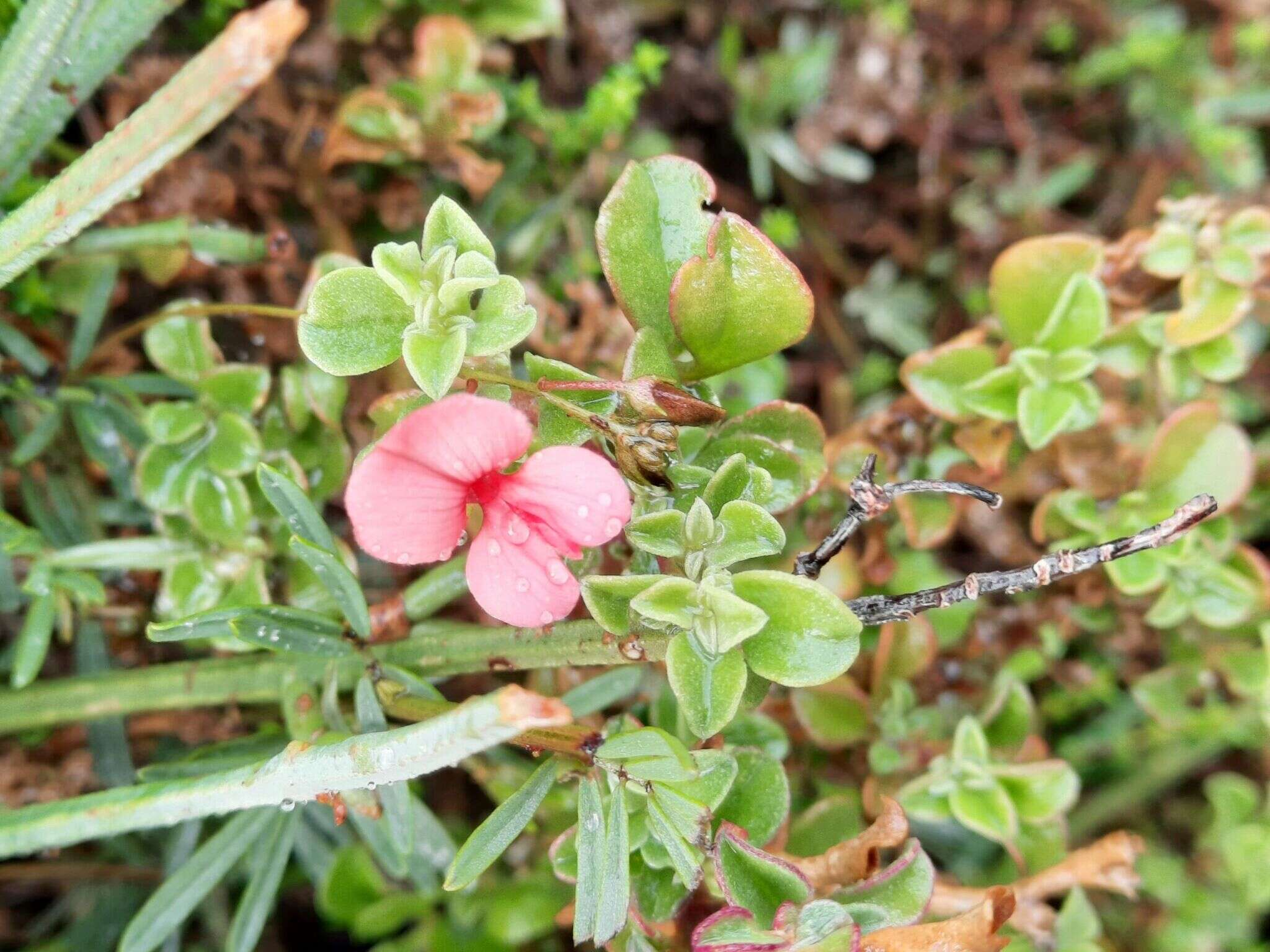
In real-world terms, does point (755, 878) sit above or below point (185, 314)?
below

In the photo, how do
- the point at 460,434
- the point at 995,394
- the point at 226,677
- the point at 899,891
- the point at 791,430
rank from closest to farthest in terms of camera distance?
1. the point at 460,434
2. the point at 899,891
3. the point at 791,430
4. the point at 226,677
5. the point at 995,394

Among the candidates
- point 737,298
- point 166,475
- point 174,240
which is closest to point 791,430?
point 737,298

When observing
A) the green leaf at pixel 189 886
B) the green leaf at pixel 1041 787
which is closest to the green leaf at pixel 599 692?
the green leaf at pixel 189 886

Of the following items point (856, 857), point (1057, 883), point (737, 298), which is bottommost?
point (1057, 883)

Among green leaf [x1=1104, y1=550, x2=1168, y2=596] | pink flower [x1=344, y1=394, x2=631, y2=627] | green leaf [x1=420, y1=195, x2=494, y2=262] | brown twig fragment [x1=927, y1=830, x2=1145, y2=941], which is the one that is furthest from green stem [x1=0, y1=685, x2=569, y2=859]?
green leaf [x1=1104, y1=550, x2=1168, y2=596]

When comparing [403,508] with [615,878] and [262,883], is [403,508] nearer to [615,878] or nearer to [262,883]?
[615,878]

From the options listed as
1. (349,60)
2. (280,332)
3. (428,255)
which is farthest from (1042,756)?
(349,60)

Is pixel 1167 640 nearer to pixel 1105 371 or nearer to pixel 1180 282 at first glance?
pixel 1105 371
